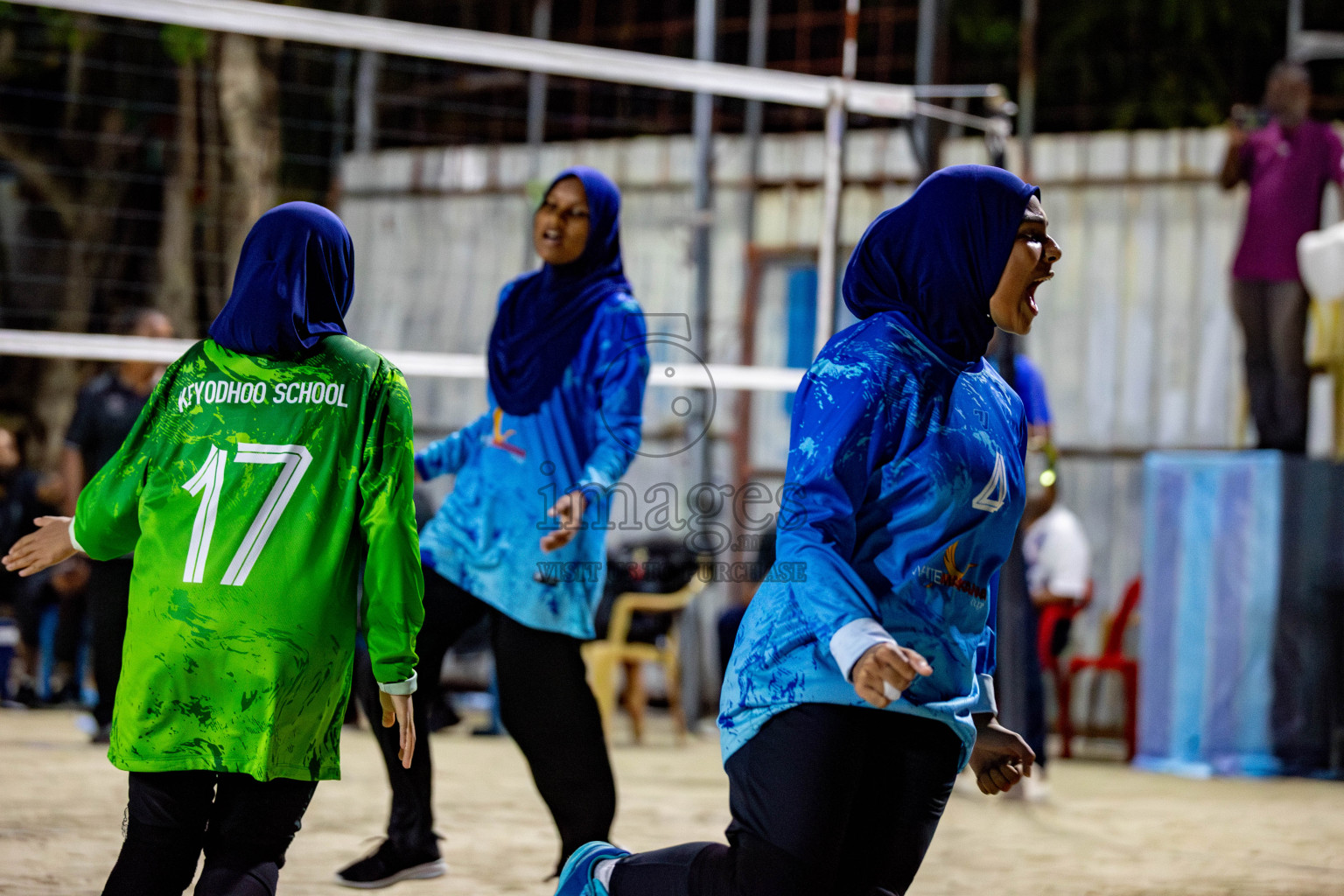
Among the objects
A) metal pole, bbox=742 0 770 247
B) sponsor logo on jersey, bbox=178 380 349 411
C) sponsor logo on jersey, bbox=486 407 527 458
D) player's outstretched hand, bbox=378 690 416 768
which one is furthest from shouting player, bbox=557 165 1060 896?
metal pole, bbox=742 0 770 247

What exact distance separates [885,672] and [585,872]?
89 cm

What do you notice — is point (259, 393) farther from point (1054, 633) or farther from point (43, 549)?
point (1054, 633)

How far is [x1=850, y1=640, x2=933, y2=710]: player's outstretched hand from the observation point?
2301 millimetres

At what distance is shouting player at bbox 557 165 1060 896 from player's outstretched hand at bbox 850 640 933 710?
0.10 metres

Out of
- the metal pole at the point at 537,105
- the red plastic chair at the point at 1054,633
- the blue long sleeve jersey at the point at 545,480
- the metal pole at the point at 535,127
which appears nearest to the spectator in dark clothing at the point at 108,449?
the blue long sleeve jersey at the point at 545,480

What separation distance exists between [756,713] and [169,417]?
123 centimetres

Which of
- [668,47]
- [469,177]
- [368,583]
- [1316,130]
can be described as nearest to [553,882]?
[368,583]

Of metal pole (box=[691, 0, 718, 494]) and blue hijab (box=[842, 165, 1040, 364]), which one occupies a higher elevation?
metal pole (box=[691, 0, 718, 494])

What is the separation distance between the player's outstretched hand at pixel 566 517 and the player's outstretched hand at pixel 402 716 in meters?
1.18

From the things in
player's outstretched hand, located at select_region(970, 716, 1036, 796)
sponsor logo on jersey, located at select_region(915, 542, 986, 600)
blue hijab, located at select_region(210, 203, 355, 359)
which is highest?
blue hijab, located at select_region(210, 203, 355, 359)

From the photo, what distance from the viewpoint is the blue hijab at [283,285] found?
2.79 meters

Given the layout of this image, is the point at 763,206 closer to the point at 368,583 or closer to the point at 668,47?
the point at 668,47

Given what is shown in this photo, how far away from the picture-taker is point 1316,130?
8.89 metres

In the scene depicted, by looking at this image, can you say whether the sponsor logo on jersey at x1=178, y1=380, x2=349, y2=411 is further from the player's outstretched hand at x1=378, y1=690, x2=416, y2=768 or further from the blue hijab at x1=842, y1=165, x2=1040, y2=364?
the blue hijab at x1=842, y1=165, x2=1040, y2=364
